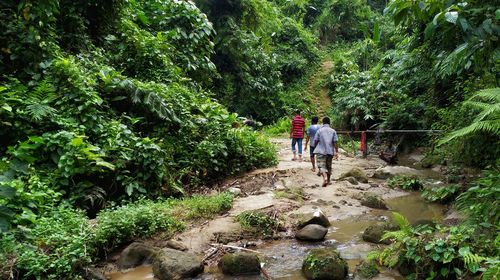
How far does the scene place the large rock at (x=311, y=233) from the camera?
599 centimetres

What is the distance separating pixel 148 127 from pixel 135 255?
4.01 metres

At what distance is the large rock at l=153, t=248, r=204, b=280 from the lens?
4.81m

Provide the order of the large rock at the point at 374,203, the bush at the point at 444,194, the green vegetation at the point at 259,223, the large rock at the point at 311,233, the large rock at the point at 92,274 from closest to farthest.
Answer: the large rock at the point at 92,274, the large rock at the point at 311,233, the green vegetation at the point at 259,223, the bush at the point at 444,194, the large rock at the point at 374,203

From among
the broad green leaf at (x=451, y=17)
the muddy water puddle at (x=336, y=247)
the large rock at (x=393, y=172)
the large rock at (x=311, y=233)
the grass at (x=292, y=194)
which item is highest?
the broad green leaf at (x=451, y=17)

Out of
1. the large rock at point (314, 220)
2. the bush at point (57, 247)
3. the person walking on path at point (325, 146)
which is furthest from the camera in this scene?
the person walking on path at point (325, 146)

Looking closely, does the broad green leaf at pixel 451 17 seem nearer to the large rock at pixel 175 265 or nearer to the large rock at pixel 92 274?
the large rock at pixel 175 265

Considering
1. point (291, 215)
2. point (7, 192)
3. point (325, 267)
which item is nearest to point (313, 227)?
point (291, 215)

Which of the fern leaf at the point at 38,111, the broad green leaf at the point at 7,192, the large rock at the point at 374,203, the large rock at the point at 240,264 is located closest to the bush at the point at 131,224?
the broad green leaf at the point at 7,192

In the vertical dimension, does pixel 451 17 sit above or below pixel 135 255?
above

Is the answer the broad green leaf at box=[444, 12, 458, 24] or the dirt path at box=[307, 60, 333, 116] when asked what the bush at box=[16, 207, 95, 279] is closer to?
the broad green leaf at box=[444, 12, 458, 24]

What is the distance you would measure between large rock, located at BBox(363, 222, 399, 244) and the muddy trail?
3.5 inches

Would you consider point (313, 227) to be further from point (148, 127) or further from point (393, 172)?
point (393, 172)

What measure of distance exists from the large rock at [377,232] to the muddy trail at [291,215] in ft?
0.29

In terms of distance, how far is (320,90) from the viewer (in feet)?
85.9
